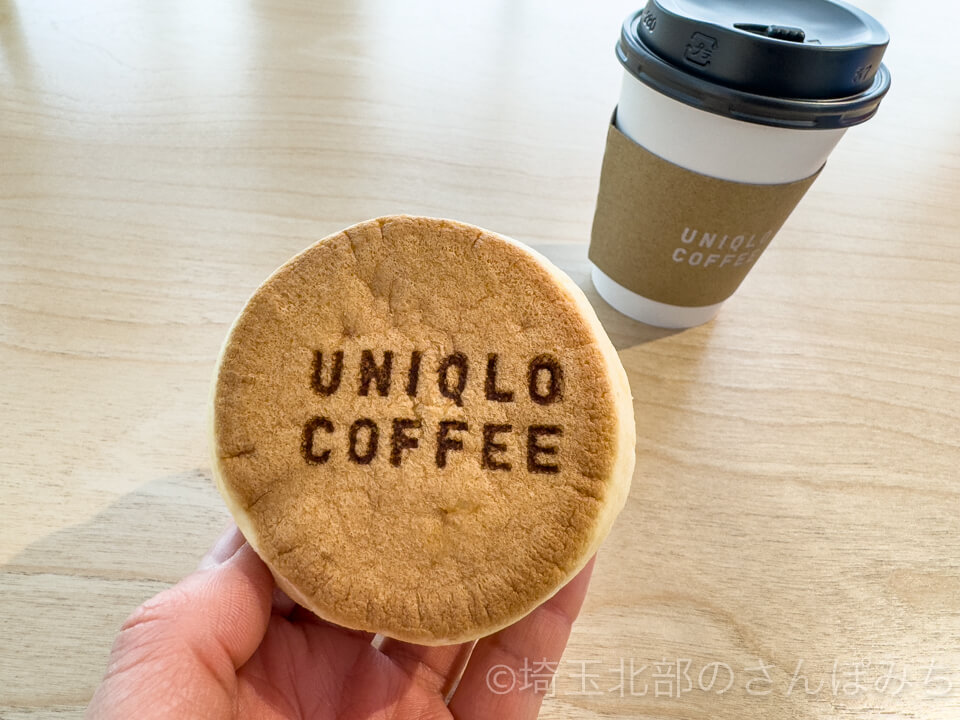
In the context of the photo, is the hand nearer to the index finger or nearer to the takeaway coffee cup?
the index finger

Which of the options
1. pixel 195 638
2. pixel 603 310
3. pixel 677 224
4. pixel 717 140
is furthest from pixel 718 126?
pixel 195 638

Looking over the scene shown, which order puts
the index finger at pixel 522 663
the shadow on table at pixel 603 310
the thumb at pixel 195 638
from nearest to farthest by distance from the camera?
1. the thumb at pixel 195 638
2. the index finger at pixel 522 663
3. the shadow on table at pixel 603 310

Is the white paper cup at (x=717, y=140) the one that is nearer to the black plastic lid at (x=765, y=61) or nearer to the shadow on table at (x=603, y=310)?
the black plastic lid at (x=765, y=61)

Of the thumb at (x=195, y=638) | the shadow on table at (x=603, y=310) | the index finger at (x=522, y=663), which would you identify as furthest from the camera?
the shadow on table at (x=603, y=310)

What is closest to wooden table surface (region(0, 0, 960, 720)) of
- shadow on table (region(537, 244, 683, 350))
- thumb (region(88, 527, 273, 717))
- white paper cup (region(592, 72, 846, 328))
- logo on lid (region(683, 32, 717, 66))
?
shadow on table (region(537, 244, 683, 350))

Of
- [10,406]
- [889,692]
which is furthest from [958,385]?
[10,406]

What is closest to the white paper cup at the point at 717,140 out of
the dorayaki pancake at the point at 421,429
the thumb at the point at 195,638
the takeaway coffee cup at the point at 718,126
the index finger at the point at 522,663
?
the takeaway coffee cup at the point at 718,126
